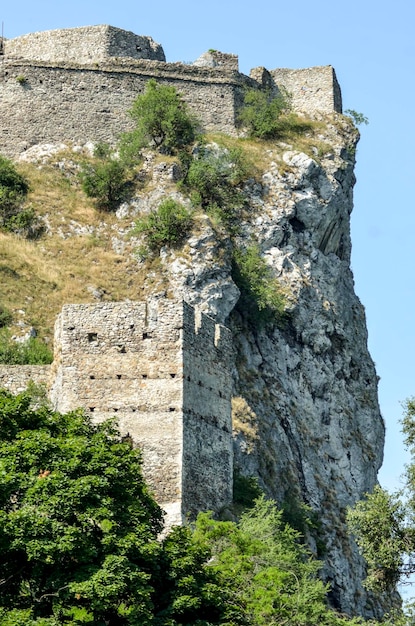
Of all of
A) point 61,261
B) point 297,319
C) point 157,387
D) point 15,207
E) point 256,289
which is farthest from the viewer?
point 15,207

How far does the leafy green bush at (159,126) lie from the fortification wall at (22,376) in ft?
61.7

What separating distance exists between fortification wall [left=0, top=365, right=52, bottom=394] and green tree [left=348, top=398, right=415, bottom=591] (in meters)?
A: 8.90

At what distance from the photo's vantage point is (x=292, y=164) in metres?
59.5

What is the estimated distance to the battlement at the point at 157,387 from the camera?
36.3 metres

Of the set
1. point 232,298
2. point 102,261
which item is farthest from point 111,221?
point 232,298

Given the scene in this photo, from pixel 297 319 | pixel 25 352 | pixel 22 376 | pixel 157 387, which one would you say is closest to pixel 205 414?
pixel 157 387

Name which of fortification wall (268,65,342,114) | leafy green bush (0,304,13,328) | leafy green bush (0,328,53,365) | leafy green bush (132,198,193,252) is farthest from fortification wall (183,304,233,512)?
fortification wall (268,65,342,114)

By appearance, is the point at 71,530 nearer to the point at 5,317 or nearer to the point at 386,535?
the point at 386,535

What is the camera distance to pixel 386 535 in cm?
3484

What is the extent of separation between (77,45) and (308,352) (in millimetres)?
16541

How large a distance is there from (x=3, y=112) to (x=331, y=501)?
64.0 ft

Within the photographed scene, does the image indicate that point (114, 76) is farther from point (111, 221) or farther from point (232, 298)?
point (232, 298)

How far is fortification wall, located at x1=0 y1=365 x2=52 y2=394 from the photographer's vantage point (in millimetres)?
39812

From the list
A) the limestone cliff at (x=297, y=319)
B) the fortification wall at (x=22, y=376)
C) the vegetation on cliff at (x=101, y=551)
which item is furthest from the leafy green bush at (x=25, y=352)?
the vegetation on cliff at (x=101, y=551)
